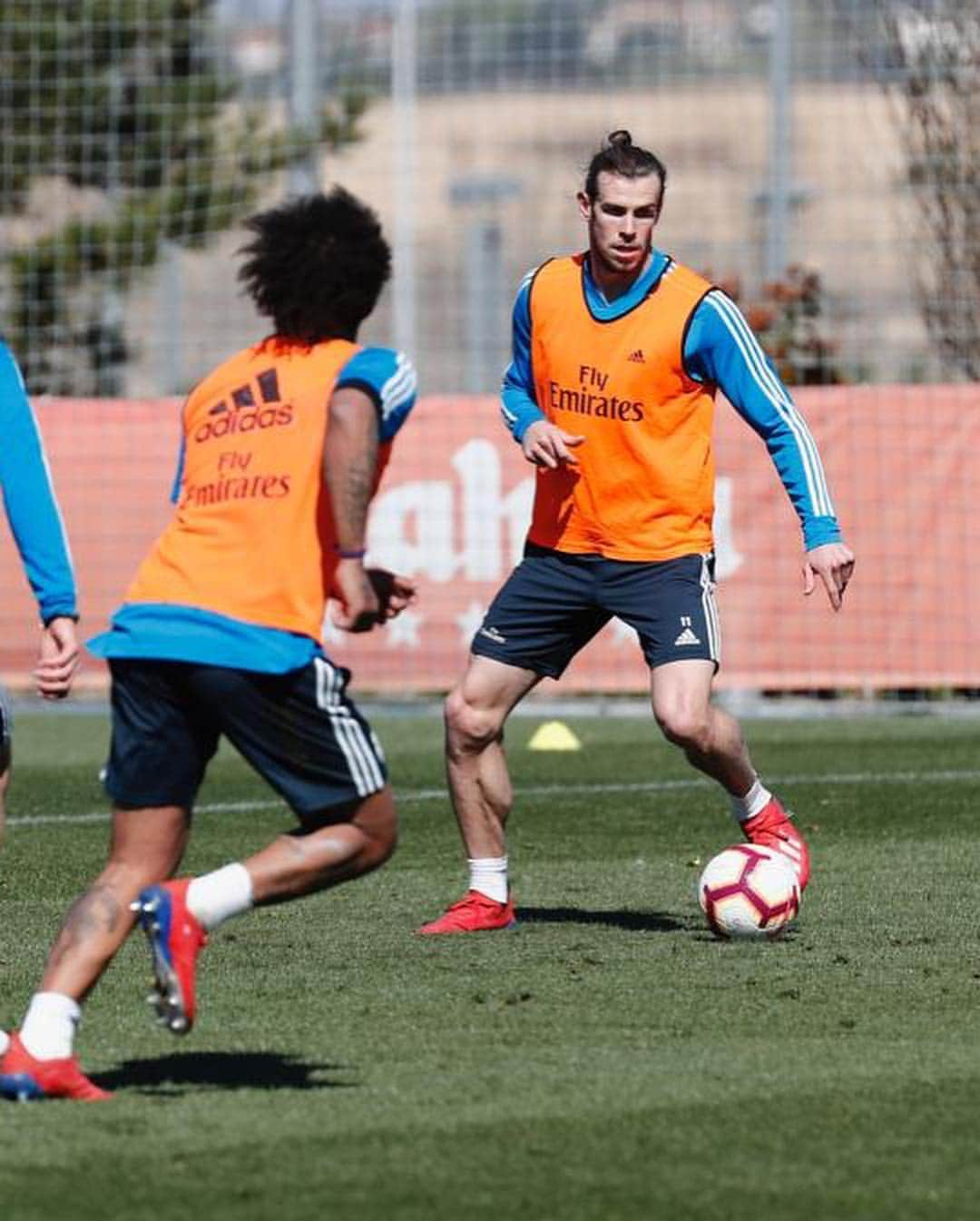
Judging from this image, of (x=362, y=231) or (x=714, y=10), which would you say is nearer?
(x=362, y=231)

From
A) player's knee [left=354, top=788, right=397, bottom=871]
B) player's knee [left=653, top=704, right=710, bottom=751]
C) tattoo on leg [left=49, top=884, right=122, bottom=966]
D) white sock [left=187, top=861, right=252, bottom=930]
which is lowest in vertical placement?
player's knee [left=653, top=704, right=710, bottom=751]

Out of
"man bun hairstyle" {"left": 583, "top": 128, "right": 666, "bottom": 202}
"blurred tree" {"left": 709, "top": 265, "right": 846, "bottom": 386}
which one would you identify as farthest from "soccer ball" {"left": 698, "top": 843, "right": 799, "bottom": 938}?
"blurred tree" {"left": 709, "top": 265, "right": 846, "bottom": 386}

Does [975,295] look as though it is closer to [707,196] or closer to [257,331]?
[257,331]

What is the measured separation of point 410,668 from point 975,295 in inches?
191

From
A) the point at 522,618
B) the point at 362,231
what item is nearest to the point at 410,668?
the point at 522,618

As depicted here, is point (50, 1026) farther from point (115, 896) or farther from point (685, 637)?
point (685, 637)

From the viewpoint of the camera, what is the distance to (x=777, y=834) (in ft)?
29.3

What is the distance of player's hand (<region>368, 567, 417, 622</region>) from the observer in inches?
236

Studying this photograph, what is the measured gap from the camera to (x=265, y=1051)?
21.5 feet

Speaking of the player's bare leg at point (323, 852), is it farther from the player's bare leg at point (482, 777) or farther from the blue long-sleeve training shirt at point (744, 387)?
the player's bare leg at point (482, 777)

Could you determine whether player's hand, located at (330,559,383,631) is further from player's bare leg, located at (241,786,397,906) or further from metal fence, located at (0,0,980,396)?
metal fence, located at (0,0,980,396)

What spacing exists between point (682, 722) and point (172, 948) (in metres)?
3.03

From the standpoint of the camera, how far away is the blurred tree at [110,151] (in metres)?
23.5

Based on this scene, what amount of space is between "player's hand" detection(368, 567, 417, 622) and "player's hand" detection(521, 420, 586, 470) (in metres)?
2.20
